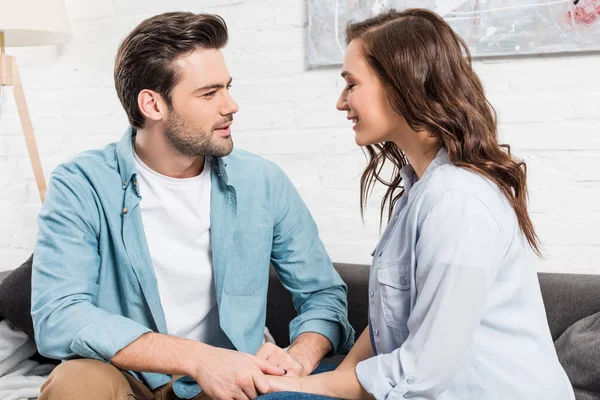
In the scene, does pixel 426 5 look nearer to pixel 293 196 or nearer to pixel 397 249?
pixel 293 196

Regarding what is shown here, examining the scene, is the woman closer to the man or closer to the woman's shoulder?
the woman's shoulder

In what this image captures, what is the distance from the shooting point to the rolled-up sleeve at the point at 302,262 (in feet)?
6.00

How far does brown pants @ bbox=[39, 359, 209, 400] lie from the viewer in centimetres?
146

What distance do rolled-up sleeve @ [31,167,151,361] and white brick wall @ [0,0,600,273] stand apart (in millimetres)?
949

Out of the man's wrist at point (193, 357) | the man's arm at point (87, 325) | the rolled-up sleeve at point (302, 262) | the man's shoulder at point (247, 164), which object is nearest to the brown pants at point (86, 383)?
the man's arm at point (87, 325)

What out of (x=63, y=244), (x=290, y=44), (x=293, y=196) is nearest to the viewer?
(x=63, y=244)

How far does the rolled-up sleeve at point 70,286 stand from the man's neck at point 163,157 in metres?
0.19

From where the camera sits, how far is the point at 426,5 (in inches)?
86.7

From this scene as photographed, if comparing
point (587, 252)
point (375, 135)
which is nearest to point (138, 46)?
Result: point (375, 135)

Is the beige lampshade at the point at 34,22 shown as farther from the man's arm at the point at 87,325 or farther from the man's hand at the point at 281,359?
the man's hand at the point at 281,359

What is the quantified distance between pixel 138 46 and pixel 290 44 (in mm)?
758

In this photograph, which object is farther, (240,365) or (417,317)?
(240,365)

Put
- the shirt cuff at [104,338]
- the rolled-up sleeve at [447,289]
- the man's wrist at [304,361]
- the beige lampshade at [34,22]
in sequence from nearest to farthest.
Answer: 1. the rolled-up sleeve at [447,289]
2. the shirt cuff at [104,338]
3. the man's wrist at [304,361]
4. the beige lampshade at [34,22]

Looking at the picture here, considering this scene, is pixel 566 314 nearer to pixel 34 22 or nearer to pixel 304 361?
pixel 304 361
